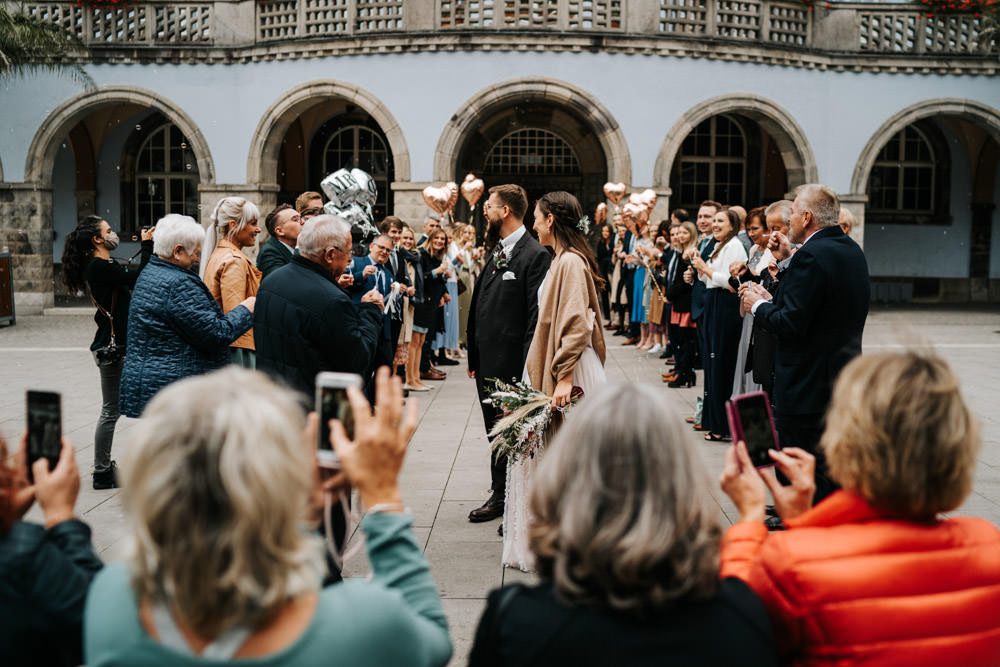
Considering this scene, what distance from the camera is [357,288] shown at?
24.9 ft

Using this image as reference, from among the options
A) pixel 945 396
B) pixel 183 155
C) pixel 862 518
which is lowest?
pixel 862 518

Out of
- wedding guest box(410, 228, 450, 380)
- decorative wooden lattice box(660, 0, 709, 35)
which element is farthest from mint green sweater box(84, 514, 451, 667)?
decorative wooden lattice box(660, 0, 709, 35)

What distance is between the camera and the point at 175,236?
505 cm

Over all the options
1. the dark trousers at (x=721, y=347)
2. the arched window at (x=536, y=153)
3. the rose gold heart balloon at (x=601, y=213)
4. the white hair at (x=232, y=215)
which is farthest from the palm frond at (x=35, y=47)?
the dark trousers at (x=721, y=347)

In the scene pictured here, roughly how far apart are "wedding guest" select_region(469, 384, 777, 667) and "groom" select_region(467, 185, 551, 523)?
3.68 meters

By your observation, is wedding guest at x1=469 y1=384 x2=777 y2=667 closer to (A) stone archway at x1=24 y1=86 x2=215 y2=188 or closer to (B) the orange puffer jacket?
(B) the orange puffer jacket

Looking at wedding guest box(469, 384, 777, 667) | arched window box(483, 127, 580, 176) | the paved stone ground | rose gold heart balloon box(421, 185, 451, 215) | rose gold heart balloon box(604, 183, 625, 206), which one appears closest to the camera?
wedding guest box(469, 384, 777, 667)

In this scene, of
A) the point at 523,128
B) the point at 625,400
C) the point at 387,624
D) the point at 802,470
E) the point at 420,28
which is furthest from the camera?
the point at 523,128

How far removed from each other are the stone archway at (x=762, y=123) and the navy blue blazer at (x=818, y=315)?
13395 mm

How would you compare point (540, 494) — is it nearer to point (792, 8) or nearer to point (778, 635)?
point (778, 635)

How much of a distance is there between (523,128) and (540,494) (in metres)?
20.4

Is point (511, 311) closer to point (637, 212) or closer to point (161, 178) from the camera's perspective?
point (637, 212)

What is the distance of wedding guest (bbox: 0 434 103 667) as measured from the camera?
179 cm

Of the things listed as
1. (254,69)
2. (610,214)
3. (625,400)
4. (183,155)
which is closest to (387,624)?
(625,400)
